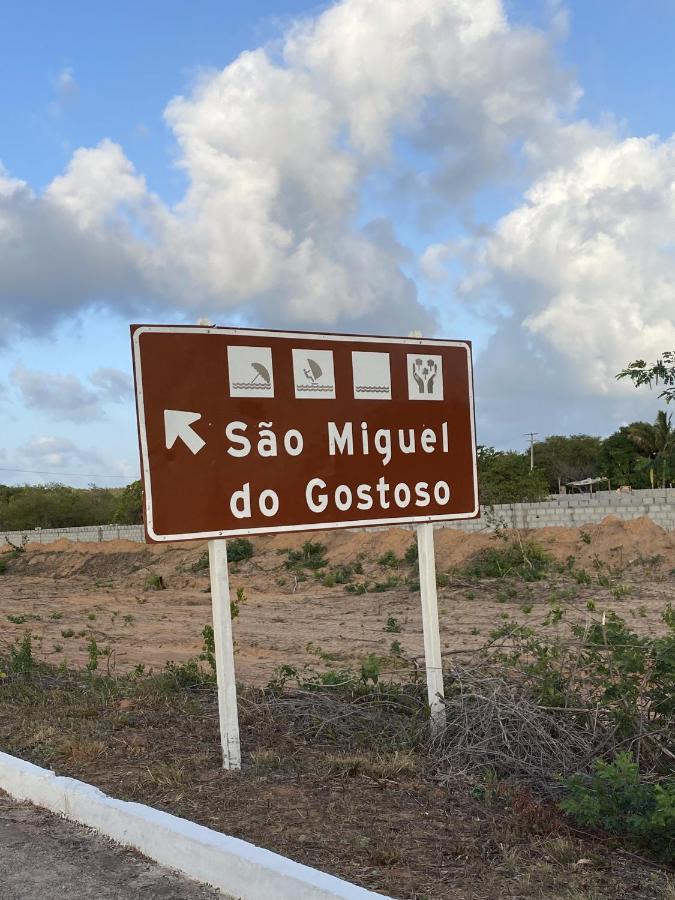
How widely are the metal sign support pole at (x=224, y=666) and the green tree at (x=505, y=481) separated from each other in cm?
2380

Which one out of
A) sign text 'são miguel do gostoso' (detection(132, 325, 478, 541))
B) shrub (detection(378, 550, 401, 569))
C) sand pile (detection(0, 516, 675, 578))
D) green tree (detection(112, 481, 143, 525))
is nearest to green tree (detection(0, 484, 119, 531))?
green tree (detection(112, 481, 143, 525))

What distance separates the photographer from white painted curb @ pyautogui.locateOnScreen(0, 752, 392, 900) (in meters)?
3.82

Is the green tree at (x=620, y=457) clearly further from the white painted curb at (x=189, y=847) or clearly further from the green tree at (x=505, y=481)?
the white painted curb at (x=189, y=847)

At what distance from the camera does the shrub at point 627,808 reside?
13.8 ft

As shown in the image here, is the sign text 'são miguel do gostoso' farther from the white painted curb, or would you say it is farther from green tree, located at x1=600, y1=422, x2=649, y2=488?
green tree, located at x1=600, y1=422, x2=649, y2=488

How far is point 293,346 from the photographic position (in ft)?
20.2

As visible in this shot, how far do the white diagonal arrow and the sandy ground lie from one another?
4.24 m

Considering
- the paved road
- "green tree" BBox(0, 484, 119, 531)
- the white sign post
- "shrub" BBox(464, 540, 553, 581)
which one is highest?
the white sign post

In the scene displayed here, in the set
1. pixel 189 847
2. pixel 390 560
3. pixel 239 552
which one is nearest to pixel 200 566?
pixel 239 552

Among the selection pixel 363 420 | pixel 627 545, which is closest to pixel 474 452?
pixel 363 420

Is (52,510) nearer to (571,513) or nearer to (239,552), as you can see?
(239,552)

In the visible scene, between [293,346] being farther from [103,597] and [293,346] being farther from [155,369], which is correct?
[103,597]

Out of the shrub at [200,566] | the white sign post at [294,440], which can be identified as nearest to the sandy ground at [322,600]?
the shrub at [200,566]

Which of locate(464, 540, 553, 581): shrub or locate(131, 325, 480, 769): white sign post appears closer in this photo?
locate(131, 325, 480, 769): white sign post
